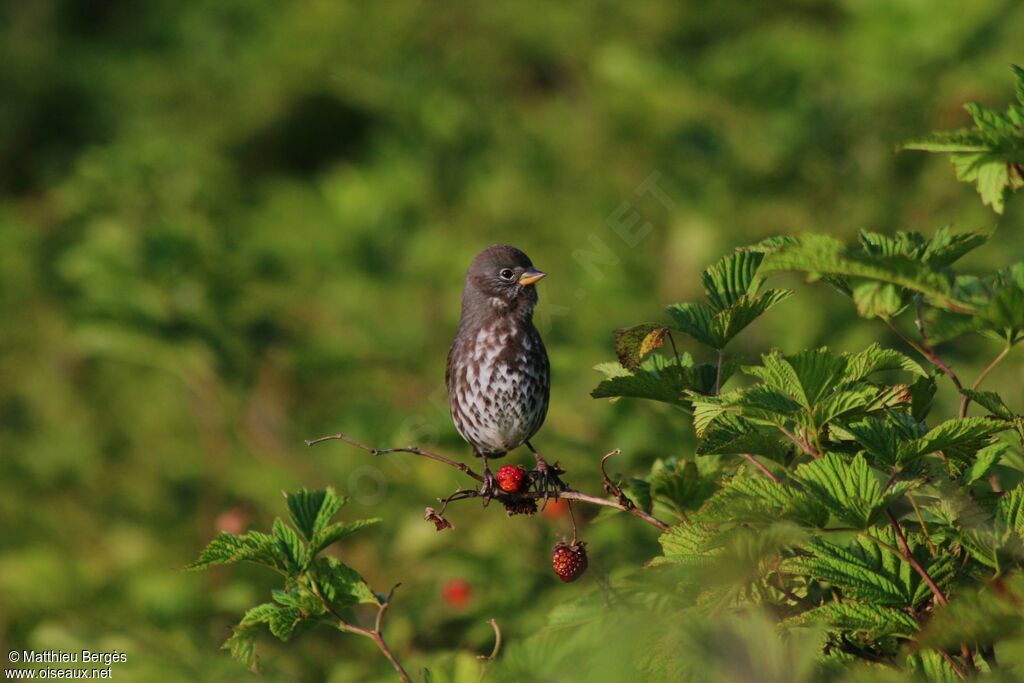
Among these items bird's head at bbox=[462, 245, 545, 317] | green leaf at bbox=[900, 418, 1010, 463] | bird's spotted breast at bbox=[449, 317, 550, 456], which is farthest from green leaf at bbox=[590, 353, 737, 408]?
bird's head at bbox=[462, 245, 545, 317]

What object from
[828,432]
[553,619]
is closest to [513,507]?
[553,619]

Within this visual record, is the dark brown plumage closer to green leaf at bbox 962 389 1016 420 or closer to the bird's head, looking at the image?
the bird's head

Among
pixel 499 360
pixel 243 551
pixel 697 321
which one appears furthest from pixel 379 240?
pixel 697 321

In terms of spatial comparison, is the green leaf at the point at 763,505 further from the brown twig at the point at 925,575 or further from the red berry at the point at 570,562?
the red berry at the point at 570,562

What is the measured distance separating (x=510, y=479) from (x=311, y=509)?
445mm

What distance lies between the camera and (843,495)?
6.15 feet

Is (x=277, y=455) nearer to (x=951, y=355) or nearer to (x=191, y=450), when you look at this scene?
(x=191, y=450)

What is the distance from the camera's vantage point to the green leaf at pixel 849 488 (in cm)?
184

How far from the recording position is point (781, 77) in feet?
24.7

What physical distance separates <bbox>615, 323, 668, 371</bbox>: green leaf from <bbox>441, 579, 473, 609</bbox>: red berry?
2036 mm

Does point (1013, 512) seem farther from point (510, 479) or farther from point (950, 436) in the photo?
point (510, 479)

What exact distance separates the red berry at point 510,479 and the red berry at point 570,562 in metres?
0.17

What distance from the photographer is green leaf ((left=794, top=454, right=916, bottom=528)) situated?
1844mm

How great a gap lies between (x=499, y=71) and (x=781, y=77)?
3555mm
